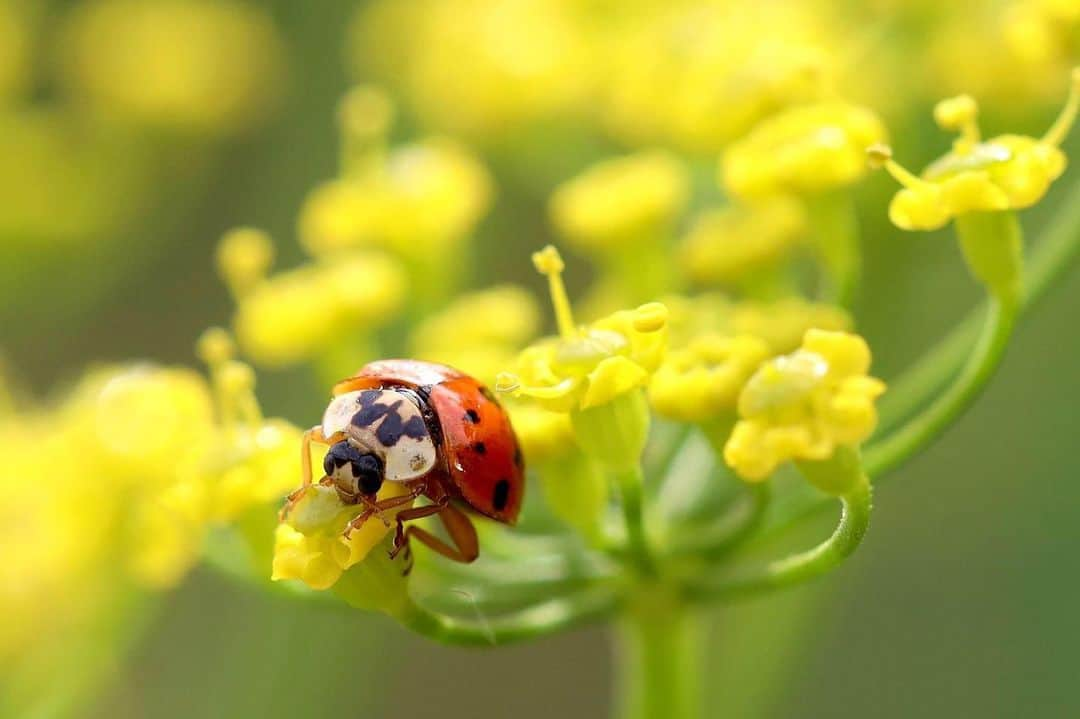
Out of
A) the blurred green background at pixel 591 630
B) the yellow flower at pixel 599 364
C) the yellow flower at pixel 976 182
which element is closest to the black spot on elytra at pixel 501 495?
the yellow flower at pixel 599 364

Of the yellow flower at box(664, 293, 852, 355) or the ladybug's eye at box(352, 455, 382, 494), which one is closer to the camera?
the ladybug's eye at box(352, 455, 382, 494)

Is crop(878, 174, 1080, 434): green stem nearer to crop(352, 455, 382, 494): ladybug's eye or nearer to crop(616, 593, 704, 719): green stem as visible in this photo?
crop(616, 593, 704, 719): green stem

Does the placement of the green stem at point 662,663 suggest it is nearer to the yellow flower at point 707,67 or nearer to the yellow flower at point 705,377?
the yellow flower at point 705,377

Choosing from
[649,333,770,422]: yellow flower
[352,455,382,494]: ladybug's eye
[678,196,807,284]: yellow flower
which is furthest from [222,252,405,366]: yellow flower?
[352,455,382,494]: ladybug's eye

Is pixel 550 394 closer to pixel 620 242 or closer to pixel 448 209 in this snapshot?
pixel 620 242

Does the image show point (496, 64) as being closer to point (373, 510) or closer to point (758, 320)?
point (758, 320)

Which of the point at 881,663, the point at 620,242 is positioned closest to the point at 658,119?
the point at 620,242

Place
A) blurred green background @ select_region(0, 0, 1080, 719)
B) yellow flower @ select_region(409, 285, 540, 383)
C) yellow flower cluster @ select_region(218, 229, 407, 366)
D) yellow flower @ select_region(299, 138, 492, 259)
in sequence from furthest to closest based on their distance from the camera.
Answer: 1. blurred green background @ select_region(0, 0, 1080, 719)
2. yellow flower @ select_region(299, 138, 492, 259)
3. yellow flower cluster @ select_region(218, 229, 407, 366)
4. yellow flower @ select_region(409, 285, 540, 383)

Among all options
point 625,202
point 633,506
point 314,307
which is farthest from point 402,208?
point 633,506
